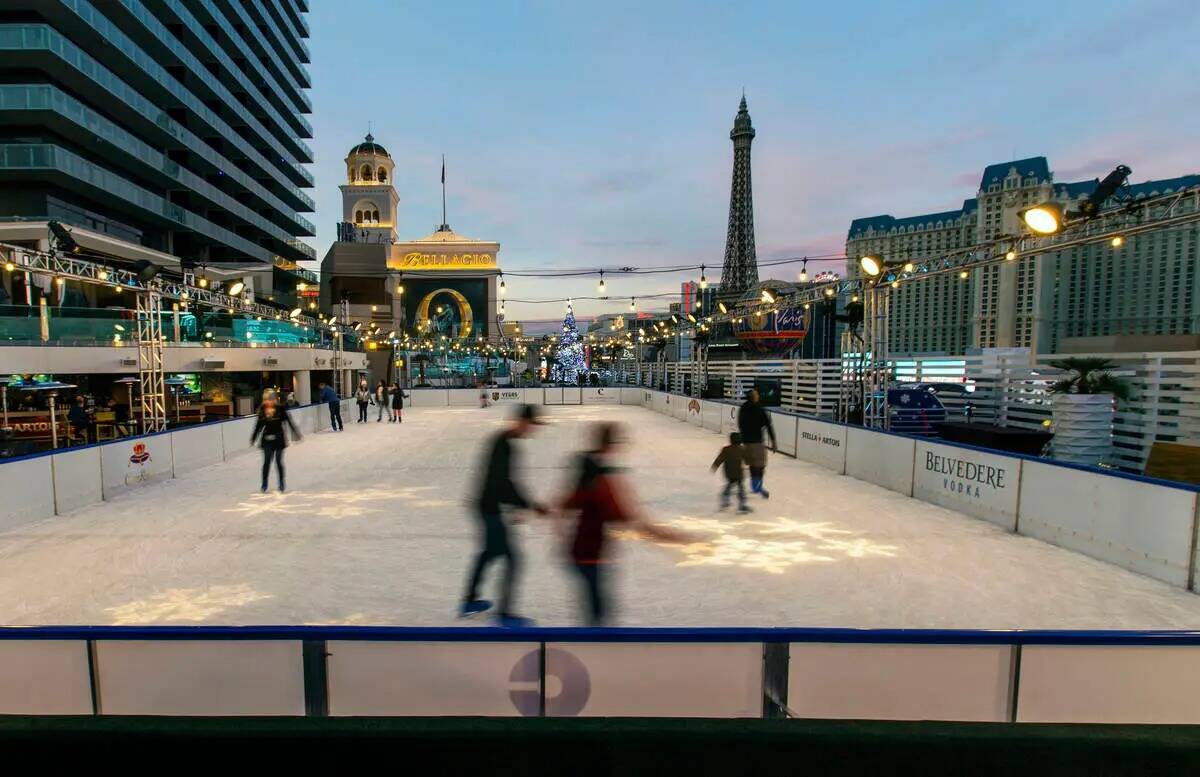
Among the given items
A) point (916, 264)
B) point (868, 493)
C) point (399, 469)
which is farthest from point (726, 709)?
point (916, 264)

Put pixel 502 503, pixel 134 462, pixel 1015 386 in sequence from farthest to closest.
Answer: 1. pixel 1015 386
2. pixel 134 462
3. pixel 502 503

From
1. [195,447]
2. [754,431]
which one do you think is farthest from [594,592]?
[195,447]

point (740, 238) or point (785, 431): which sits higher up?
point (740, 238)

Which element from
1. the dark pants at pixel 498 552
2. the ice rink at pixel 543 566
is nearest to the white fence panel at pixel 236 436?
the ice rink at pixel 543 566

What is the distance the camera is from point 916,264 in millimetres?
13430

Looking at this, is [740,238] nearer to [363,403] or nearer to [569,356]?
[569,356]

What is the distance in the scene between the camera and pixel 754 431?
945 centimetres

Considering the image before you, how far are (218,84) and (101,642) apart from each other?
56662mm

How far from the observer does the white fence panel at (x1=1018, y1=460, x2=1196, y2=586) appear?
607cm

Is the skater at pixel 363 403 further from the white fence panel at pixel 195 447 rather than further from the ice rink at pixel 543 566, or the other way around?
the ice rink at pixel 543 566

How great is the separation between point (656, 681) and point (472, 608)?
3.04 m

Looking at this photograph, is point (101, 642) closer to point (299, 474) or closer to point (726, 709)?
point (726, 709)

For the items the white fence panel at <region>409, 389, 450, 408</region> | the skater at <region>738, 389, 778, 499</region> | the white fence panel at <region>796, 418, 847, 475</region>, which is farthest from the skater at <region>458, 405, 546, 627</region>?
the white fence panel at <region>409, 389, 450, 408</region>

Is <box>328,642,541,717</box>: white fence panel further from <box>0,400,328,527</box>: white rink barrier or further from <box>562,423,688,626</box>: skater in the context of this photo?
<box>0,400,328,527</box>: white rink barrier
